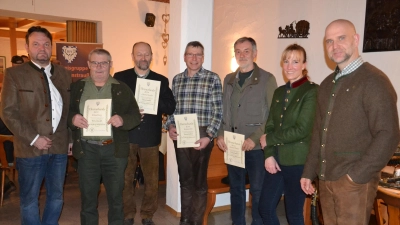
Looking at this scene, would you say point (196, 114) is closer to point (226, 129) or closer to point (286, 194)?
point (226, 129)

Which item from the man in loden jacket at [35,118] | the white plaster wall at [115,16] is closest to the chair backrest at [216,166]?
the man in loden jacket at [35,118]

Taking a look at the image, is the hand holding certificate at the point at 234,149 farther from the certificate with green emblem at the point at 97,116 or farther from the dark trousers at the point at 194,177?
the certificate with green emblem at the point at 97,116

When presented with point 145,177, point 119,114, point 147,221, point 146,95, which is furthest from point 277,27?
point 147,221

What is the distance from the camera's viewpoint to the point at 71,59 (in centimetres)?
672

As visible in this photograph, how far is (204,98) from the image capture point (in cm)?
322

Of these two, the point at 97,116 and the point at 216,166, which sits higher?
the point at 97,116

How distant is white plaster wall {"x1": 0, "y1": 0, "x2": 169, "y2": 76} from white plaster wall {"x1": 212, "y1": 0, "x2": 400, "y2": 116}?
71.7 inches

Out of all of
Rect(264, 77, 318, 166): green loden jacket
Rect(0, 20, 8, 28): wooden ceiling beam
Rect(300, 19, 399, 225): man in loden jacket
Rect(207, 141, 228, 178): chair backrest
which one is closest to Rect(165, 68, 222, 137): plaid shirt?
Rect(264, 77, 318, 166): green loden jacket

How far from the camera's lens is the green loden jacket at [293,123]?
2.43 metres

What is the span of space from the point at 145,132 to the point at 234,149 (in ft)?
2.98

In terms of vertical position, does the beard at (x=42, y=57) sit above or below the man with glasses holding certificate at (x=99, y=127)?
above

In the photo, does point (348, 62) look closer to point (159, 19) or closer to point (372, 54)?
point (372, 54)

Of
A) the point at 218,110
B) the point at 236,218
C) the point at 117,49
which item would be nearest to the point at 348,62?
the point at 218,110

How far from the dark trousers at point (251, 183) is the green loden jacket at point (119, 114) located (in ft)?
3.28
